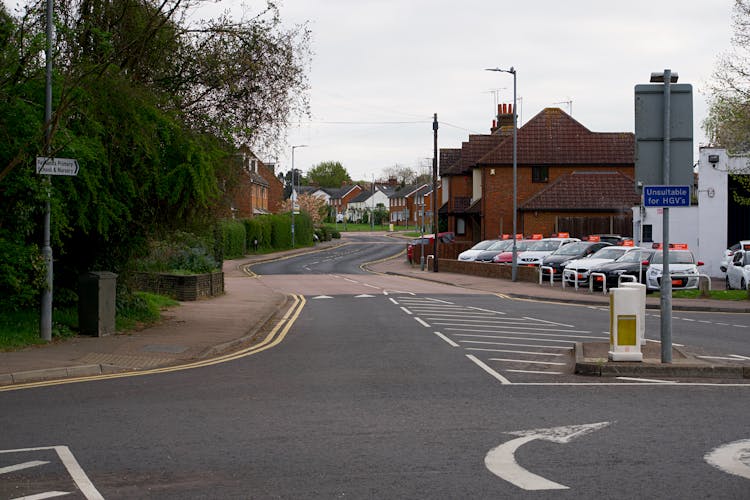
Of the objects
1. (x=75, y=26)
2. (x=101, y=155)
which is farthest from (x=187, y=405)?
(x=75, y=26)

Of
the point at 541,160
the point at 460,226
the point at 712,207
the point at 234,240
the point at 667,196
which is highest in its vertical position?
the point at 541,160

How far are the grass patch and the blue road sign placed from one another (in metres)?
10.2

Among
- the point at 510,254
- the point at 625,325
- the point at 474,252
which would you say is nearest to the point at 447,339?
the point at 625,325

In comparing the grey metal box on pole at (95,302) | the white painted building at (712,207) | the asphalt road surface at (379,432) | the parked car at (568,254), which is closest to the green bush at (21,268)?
the grey metal box on pole at (95,302)

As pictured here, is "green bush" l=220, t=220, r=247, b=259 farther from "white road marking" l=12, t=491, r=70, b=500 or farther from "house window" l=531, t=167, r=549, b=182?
"white road marking" l=12, t=491, r=70, b=500

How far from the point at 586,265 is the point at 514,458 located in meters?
26.7

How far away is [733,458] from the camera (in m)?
7.23

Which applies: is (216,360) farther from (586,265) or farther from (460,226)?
(460,226)

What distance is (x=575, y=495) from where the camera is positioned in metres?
6.17

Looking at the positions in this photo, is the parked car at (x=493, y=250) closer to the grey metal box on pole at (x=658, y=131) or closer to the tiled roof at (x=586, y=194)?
the tiled roof at (x=586, y=194)

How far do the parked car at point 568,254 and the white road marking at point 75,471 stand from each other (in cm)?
3197

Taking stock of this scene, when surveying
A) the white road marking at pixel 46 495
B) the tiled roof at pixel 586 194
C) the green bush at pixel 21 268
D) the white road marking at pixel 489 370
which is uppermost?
the tiled roof at pixel 586 194

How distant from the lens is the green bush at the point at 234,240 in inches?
2557

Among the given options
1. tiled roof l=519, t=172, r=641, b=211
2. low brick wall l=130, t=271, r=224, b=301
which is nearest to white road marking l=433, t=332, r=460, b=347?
low brick wall l=130, t=271, r=224, b=301
